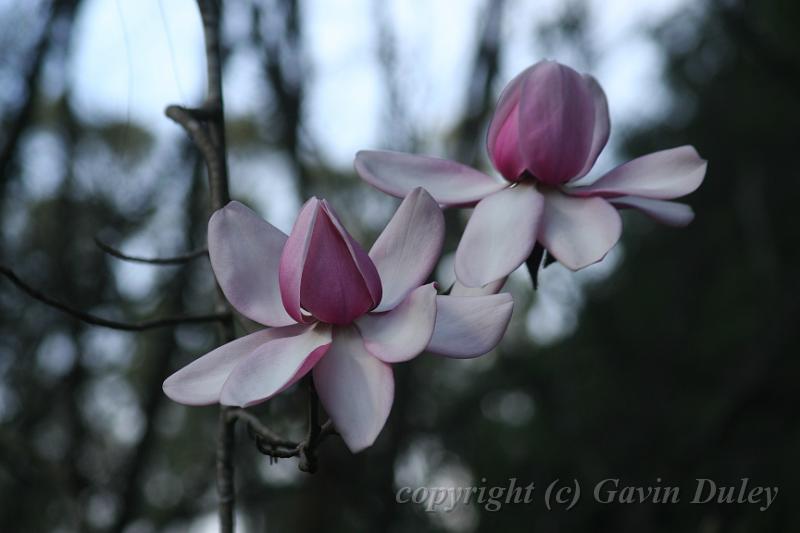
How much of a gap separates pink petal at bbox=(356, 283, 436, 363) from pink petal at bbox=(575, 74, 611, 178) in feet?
0.59

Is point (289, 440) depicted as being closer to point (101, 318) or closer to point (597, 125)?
point (101, 318)

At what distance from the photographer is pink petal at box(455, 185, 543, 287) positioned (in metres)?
0.47

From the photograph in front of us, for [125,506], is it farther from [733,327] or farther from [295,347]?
[733,327]

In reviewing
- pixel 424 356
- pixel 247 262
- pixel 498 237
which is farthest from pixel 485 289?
pixel 424 356

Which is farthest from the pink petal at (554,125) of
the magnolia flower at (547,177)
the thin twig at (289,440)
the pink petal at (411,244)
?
the thin twig at (289,440)

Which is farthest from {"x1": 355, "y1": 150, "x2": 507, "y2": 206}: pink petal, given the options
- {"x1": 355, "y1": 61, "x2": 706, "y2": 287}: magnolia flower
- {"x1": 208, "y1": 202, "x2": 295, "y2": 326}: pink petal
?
{"x1": 208, "y1": 202, "x2": 295, "y2": 326}: pink petal

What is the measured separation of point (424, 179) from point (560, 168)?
9 centimetres

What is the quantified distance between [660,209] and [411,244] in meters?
0.17

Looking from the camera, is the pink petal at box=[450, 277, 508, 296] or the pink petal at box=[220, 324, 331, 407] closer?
the pink petal at box=[220, 324, 331, 407]

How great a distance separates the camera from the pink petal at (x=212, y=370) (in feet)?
1.29

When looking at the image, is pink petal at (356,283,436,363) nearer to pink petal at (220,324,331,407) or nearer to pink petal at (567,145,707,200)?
pink petal at (220,324,331,407)

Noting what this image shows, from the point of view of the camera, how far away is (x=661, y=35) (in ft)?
12.0

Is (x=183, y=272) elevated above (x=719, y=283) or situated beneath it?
elevated above

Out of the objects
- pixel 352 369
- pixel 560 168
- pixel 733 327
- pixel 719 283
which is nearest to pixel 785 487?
pixel 733 327
